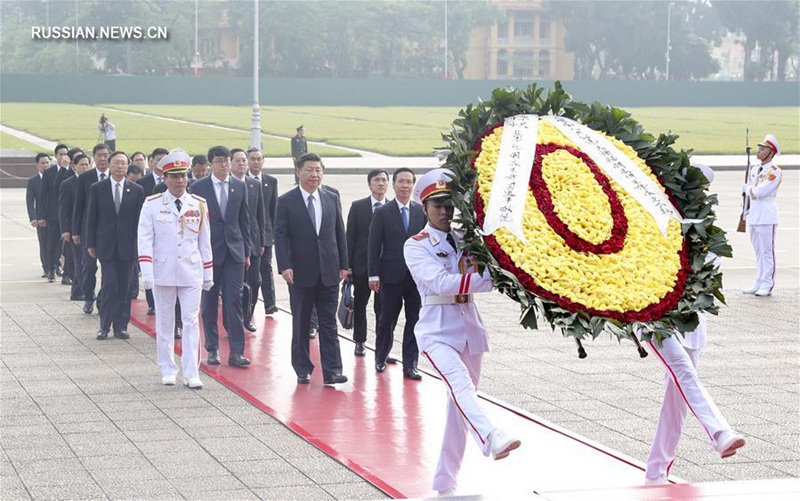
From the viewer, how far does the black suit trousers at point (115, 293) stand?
1247cm

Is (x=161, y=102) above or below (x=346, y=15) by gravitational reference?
below

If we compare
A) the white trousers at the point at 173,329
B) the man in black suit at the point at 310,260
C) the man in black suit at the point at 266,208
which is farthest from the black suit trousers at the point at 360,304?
the man in black suit at the point at 266,208

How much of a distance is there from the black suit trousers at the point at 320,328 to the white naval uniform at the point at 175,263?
2.64ft

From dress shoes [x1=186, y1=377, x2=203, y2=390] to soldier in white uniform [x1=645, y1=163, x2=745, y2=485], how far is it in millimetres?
4248

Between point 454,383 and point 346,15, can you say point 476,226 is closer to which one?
point 454,383

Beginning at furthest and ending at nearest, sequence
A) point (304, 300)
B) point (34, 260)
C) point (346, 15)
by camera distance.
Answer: point (346, 15), point (34, 260), point (304, 300)

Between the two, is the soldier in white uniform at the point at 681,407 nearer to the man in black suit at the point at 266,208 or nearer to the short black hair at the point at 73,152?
the man in black suit at the point at 266,208

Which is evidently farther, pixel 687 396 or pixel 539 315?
pixel 687 396

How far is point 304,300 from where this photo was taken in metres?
10.8

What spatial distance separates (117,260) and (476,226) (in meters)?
7.42

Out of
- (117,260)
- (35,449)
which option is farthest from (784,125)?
(35,449)

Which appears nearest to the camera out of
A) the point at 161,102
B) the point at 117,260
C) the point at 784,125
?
the point at 117,260

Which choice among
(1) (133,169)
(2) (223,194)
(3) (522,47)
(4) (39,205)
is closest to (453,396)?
(2) (223,194)

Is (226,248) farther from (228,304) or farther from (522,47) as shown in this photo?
(522,47)
